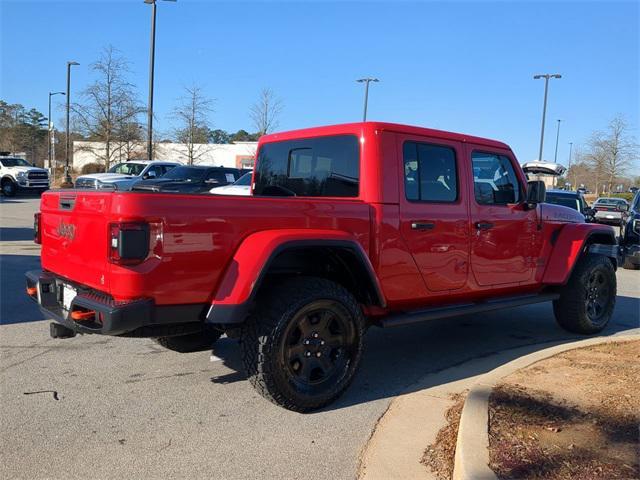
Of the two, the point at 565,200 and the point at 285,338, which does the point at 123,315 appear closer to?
the point at 285,338

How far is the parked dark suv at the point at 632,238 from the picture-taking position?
11.6m

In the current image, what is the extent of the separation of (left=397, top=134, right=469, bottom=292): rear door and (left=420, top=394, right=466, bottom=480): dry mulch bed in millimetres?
1245

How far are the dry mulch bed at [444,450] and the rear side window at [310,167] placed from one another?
1.82m

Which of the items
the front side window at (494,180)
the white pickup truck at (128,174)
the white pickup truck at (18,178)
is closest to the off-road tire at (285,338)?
the front side window at (494,180)

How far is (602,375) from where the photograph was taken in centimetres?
463

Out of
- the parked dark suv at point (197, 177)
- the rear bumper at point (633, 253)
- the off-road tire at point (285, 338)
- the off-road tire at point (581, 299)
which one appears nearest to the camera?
the off-road tire at point (285, 338)

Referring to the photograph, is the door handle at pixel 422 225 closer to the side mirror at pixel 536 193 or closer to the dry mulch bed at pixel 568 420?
the dry mulch bed at pixel 568 420

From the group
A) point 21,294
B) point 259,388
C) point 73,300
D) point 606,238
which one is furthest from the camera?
point 21,294

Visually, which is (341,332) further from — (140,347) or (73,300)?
(140,347)

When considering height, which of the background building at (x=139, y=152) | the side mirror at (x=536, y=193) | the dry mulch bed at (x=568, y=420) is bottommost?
the dry mulch bed at (x=568, y=420)

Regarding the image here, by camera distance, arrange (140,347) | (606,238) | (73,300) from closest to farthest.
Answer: (73,300) < (140,347) < (606,238)

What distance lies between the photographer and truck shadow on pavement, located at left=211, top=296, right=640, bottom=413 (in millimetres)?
A: 4703

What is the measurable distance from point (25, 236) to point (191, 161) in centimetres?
2202

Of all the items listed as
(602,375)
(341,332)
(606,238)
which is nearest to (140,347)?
(341,332)
